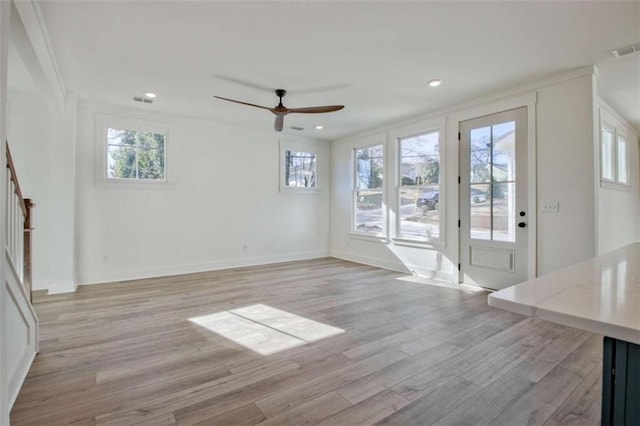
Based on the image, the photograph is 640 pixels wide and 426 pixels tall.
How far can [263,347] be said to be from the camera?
8.54 feet

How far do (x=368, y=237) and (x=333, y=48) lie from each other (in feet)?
13.0

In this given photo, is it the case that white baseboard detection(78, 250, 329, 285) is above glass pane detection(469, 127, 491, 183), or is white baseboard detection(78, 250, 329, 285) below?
below

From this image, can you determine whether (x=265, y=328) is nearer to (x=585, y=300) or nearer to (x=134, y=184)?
(x=585, y=300)

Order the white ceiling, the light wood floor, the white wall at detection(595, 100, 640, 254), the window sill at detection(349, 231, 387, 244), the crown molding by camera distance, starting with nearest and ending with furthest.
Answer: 1. the light wood floor
2. the crown molding
3. the white ceiling
4. the white wall at detection(595, 100, 640, 254)
5. the window sill at detection(349, 231, 387, 244)

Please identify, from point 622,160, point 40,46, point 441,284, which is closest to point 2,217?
point 40,46

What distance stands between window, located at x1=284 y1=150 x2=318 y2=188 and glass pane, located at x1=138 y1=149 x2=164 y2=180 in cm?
235

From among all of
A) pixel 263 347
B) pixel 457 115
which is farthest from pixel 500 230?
pixel 263 347

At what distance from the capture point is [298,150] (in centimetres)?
674

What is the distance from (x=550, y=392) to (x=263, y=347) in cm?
201

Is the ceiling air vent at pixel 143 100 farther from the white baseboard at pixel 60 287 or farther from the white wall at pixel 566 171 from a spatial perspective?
the white wall at pixel 566 171

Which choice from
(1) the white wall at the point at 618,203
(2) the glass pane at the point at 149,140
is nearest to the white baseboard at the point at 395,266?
(1) the white wall at the point at 618,203

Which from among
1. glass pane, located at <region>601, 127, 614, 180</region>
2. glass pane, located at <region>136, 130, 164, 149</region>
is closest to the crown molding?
glass pane, located at <region>136, 130, 164, 149</region>

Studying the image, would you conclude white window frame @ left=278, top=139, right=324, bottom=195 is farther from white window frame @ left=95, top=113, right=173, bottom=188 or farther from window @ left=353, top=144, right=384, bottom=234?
white window frame @ left=95, top=113, right=173, bottom=188

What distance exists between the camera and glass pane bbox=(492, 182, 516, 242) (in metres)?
4.11
